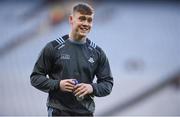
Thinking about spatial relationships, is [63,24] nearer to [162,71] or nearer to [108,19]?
[108,19]

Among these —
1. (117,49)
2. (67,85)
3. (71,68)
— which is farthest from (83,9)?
(117,49)

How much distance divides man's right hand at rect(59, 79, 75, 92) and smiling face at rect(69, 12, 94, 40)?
0.88 feet

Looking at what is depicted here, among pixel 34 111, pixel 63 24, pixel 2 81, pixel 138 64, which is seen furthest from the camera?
pixel 63 24

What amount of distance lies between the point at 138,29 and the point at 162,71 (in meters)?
1.13

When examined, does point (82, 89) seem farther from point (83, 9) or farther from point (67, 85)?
point (83, 9)

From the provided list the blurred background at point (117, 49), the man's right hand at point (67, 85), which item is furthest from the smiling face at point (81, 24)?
the blurred background at point (117, 49)

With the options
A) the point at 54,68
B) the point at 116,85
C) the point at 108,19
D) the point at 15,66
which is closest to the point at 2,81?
the point at 15,66

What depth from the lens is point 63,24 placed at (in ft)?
31.8

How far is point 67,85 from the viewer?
8.28 ft

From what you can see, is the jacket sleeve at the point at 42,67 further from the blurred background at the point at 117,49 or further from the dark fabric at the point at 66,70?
the blurred background at the point at 117,49

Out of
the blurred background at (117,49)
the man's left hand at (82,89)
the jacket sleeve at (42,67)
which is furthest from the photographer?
the blurred background at (117,49)

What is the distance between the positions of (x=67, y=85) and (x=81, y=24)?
1.09 feet

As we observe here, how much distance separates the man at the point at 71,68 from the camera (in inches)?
104

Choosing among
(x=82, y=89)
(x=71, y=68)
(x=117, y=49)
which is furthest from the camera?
(x=117, y=49)
